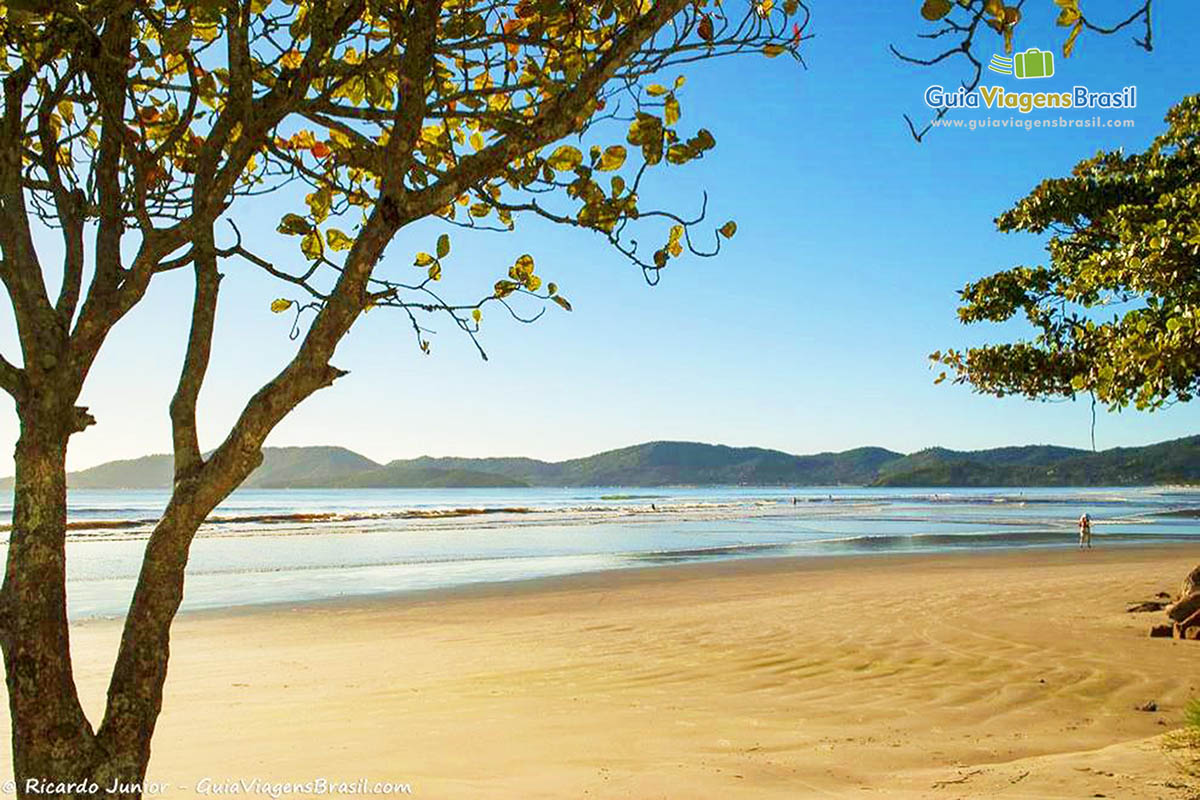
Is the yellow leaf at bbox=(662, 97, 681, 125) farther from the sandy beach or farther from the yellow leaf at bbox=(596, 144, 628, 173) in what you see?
the sandy beach

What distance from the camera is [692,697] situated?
758 cm

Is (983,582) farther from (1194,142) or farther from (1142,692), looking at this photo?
(1142,692)

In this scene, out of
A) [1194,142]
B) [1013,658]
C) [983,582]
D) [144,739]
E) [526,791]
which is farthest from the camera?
[983,582]

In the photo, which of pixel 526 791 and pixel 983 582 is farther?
pixel 983 582

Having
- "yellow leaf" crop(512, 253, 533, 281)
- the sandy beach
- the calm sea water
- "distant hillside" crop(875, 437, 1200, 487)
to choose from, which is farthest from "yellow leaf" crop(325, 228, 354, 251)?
"distant hillside" crop(875, 437, 1200, 487)

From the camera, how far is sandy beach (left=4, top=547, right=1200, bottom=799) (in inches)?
202

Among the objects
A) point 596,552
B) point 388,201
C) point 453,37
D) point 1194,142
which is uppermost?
point 1194,142

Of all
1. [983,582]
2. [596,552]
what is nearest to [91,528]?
[596,552]

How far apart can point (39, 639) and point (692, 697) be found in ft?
19.0

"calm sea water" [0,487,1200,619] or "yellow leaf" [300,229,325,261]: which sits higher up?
"yellow leaf" [300,229,325,261]

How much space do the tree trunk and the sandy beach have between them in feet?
8.58

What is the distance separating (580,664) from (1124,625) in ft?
21.7

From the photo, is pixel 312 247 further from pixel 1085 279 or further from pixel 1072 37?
pixel 1085 279

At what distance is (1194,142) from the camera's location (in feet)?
35.8
